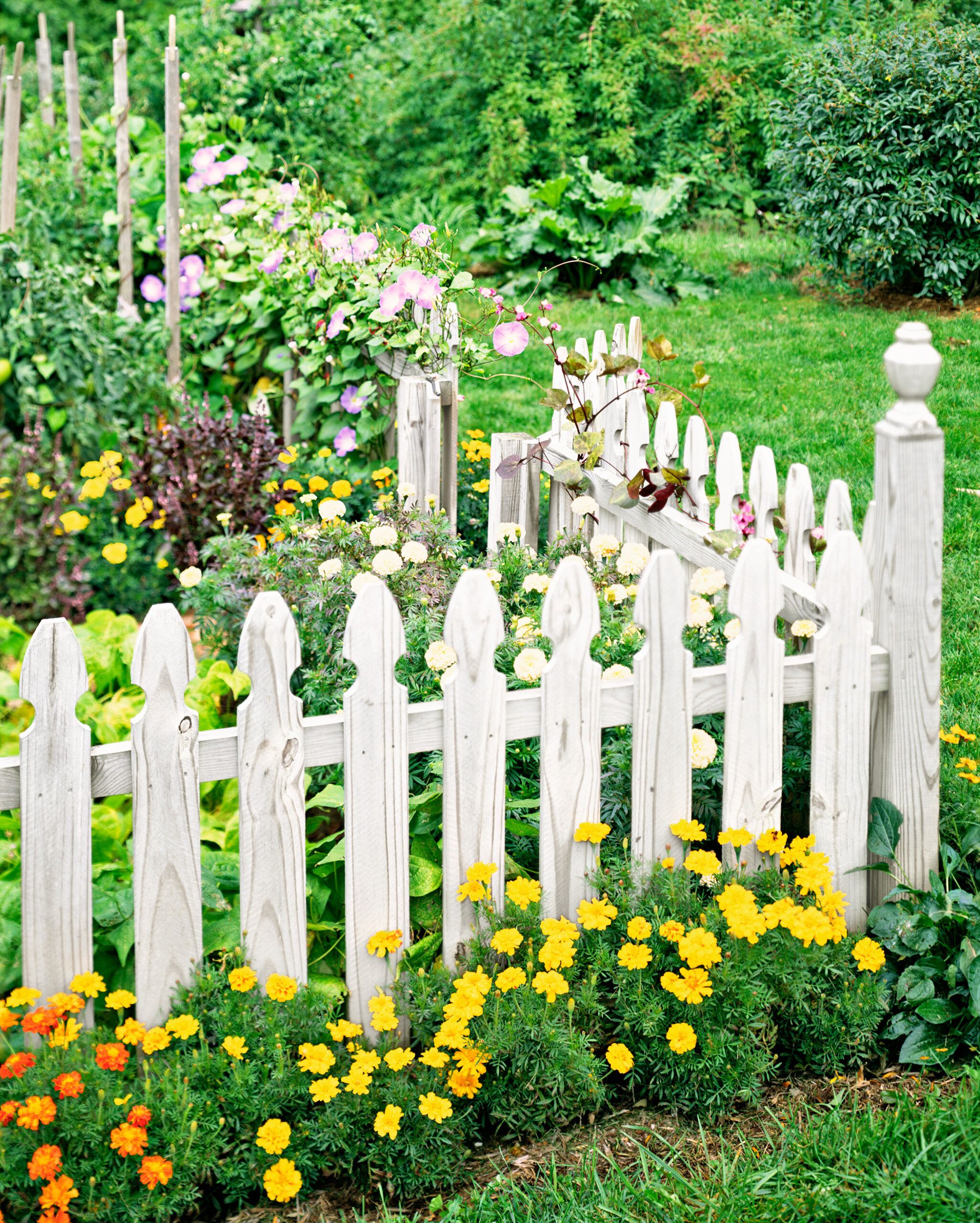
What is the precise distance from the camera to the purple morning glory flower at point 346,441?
15.3ft

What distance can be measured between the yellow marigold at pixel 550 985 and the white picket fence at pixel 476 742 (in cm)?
24

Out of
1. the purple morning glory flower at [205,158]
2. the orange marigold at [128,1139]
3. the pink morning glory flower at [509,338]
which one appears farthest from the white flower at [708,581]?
the purple morning glory flower at [205,158]

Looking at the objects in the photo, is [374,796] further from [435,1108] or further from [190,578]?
[190,578]

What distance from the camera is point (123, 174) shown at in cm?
571

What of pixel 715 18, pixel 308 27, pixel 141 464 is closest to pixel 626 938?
pixel 141 464

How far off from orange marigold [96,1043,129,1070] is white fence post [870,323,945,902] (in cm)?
148

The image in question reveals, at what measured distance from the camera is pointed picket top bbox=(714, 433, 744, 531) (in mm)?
3035

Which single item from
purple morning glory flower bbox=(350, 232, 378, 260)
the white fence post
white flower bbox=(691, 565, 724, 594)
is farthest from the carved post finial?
purple morning glory flower bbox=(350, 232, 378, 260)

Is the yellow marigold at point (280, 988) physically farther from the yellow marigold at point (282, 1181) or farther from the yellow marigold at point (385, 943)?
the yellow marigold at point (282, 1181)

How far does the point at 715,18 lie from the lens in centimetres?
1073

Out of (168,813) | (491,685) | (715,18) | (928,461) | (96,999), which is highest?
(715,18)

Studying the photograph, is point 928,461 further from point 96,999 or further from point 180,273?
point 180,273

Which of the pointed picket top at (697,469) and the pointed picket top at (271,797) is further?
the pointed picket top at (697,469)

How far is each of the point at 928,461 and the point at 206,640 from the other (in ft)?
7.20
